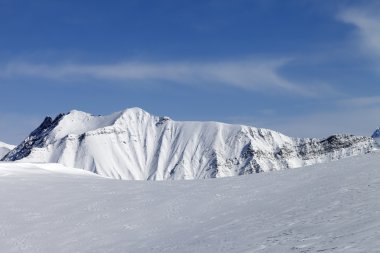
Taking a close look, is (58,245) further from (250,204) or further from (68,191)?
(68,191)

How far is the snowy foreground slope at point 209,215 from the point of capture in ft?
73.4

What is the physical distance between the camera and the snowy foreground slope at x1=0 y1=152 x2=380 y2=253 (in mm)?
22359

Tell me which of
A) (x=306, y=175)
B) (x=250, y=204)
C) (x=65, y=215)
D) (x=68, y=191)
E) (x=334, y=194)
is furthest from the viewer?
(x=68, y=191)

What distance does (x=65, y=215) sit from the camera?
133 feet

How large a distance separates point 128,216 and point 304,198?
42.1 ft

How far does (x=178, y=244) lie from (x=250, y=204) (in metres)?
9.55

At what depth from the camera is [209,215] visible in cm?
3450

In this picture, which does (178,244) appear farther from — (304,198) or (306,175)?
(306,175)

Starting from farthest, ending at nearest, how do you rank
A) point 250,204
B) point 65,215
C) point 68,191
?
1. point 68,191
2. point 65,215
3. point 250,204

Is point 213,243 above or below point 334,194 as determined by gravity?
below

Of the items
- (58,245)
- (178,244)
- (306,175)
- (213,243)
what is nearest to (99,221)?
(58,245)

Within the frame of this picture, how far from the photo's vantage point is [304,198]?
32.5m

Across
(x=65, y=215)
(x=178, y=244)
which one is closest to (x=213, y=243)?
(x=178, y=244)

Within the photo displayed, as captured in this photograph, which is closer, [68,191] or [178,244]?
[178,244]
